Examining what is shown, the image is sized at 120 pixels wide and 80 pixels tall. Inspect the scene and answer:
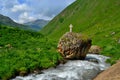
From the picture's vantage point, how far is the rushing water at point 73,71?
34706mm

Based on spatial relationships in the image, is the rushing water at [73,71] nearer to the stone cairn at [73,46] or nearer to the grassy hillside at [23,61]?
the grassy hillside at [23,61]

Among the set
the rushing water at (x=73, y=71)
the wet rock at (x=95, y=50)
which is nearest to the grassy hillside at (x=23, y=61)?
the rushing water at (x=73, y=71)

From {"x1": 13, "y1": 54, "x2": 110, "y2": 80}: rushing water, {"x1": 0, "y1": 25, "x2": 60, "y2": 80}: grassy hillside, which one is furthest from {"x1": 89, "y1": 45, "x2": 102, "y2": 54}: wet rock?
{"x1": 13, "y1": 54, "x2": 110, "y2": 80}: rushing water

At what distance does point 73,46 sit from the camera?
4406 centimetres

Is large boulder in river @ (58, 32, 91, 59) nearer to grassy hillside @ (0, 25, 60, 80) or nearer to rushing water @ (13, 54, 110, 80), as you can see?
rushing water @ (13, 54, 110, 80)

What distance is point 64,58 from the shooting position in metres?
44.4

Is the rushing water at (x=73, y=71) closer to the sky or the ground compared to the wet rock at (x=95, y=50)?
closer to the ground

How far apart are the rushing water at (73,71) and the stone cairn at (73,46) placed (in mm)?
1651

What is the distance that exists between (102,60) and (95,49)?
39.6ft

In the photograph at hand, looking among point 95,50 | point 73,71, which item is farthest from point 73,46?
point 95,50

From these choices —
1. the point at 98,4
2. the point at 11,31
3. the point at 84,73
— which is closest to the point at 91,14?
the point at 98,4

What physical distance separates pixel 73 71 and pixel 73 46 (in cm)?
761

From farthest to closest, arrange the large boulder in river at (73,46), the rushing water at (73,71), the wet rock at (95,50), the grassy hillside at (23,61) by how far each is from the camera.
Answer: the wet rock at (95,50), the large boulder in river at (73,46), the grassy hillside at (23,61), the rushing water at (73,71)

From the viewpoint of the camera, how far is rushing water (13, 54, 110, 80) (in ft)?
114
